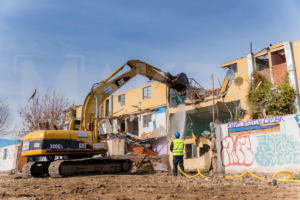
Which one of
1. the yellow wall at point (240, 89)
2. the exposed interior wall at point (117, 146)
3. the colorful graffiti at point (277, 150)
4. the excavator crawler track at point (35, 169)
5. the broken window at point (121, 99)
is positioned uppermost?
the broken window at point (121, 99)

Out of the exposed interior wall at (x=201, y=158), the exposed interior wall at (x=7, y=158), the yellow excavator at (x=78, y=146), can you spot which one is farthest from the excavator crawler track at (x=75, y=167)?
the exposed interior wall at (x=7, y=158)

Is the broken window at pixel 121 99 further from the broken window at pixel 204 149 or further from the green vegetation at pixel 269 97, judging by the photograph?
the green vegetation at pixel 269 97

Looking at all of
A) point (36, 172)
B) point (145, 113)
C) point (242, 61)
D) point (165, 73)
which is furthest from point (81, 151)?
point (145, 113)

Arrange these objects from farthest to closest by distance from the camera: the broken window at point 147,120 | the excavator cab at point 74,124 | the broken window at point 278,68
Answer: the broken window at point 147,120
the broken window at point 278,68
the excavator cab at point 74,124

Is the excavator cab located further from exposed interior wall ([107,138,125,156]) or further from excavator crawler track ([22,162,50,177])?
exposed interior wall ([107,138,125,156])

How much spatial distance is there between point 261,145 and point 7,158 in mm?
31860

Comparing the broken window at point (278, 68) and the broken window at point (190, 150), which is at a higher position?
the broken window at point (278, 68)

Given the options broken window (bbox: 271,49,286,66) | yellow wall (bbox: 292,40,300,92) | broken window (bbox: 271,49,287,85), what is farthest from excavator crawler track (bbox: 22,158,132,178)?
broken window (bbox: 271,49,286,66)

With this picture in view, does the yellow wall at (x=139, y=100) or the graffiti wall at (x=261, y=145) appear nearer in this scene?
the graffiti wall at (x=261, y=145)

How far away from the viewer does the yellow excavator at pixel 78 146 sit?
42.9 feet

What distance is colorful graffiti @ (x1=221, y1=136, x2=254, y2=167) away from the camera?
13492 mm

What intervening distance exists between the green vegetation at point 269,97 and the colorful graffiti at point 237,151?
3.98 metres

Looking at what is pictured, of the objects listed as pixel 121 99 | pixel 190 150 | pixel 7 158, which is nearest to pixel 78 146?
pixel 190 150

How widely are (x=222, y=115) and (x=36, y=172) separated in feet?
50.6
